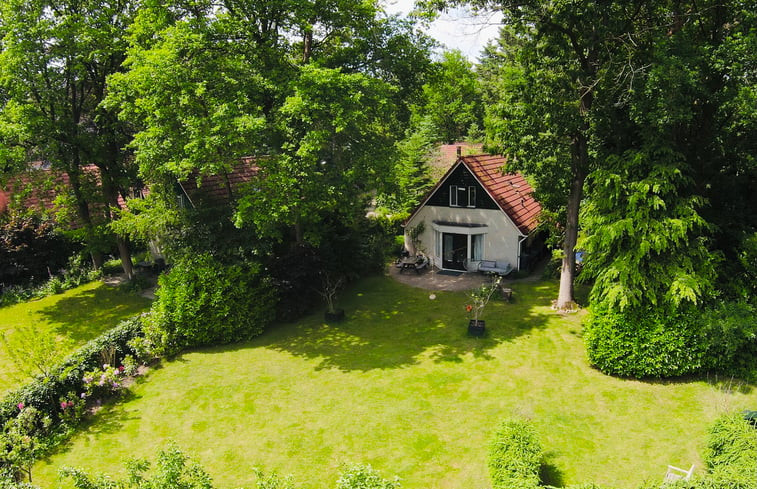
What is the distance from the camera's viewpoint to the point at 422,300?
2267cm

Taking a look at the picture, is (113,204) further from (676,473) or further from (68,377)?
(676,473)

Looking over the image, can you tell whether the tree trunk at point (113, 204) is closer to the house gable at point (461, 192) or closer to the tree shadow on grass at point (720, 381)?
the house gable at point (461, 192)

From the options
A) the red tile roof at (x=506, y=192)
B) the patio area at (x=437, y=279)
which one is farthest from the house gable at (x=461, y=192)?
the patio area at (x=437, y=279)

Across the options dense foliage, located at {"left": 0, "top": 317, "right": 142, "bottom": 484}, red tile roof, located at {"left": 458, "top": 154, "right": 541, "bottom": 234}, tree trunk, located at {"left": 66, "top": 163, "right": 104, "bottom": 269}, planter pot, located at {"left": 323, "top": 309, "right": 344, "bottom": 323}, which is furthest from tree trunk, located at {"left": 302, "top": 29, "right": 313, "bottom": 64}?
dense foliage, located at {"left": 0, "top": 317, "right": 142, "bottom": 484}

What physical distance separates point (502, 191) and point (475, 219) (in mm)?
2151

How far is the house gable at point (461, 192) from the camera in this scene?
25031mm

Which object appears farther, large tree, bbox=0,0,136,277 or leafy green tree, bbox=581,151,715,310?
large tree, bbox=0,0,136,277

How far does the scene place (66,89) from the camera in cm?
2259

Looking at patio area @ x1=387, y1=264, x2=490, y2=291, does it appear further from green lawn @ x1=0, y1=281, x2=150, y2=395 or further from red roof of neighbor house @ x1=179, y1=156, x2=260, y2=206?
green lawn @ x1=0, y1=281, x2=150, y2=395

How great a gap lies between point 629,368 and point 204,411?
13101 mm

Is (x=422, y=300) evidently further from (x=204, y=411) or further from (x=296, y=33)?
(x=296, y=33)

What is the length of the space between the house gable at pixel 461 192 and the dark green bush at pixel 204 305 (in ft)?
38.4

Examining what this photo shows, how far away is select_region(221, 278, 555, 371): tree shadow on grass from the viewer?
17.4 metres

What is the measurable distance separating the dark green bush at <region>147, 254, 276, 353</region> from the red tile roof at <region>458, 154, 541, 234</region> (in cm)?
1286
